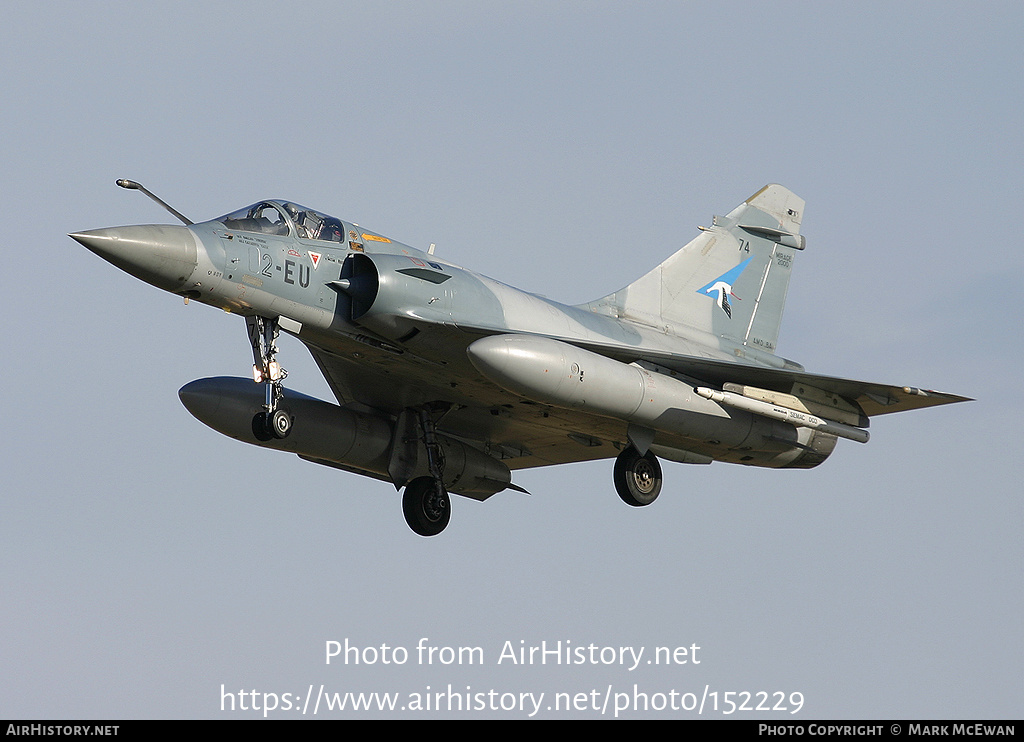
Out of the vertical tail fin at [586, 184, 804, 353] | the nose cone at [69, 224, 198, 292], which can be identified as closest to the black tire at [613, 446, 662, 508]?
the vertical tail fin at [586, 184, 804, 353]

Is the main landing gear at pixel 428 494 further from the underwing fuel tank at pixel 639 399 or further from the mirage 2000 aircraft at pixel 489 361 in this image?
the underwing fuel tank at pixel 639 399

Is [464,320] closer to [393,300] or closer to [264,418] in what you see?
[393,300]

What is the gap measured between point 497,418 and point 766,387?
3.83 metres

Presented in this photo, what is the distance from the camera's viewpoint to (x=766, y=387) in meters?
18.3

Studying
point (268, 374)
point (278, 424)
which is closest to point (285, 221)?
point (268, 374)

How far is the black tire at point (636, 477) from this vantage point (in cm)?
1838

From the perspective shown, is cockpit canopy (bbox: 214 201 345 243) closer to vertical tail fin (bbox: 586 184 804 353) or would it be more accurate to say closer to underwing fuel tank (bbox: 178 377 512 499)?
underwing fuel tank (bbox: 178 377 512 499)

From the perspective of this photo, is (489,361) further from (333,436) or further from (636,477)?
(333,436)

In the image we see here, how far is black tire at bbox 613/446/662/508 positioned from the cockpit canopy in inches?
193

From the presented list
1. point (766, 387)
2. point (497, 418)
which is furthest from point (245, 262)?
point (766, 387)

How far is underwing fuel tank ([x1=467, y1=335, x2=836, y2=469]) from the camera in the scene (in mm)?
15672

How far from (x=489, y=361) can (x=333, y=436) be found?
13.9 feet

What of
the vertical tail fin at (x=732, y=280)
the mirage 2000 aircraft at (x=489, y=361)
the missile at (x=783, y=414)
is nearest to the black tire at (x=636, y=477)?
the mirage 2000 aircraft at (x=489, y=361)

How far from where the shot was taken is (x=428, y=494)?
1962 centimetres
